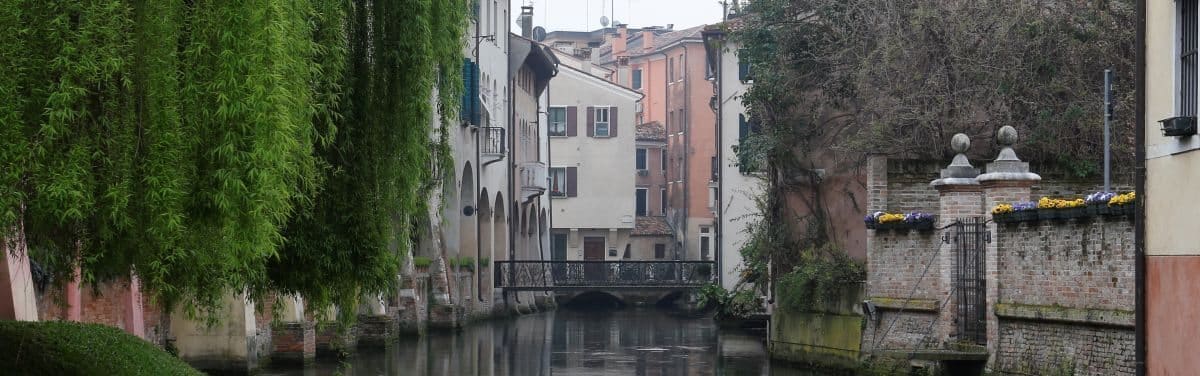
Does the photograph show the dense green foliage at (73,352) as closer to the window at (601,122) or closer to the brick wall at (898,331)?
the brick wall at (898,331)

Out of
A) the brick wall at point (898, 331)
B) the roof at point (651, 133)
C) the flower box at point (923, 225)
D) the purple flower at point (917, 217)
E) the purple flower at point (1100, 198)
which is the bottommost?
the brick wall at point (898, 331)

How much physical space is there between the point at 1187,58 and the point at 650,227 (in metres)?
56.8

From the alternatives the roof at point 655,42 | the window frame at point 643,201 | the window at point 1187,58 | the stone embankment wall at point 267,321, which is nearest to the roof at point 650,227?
the window frame at point 643,201

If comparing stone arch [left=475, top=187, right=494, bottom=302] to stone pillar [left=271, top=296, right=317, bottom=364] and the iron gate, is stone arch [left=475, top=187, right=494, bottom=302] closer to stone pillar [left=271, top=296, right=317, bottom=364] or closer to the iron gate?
stone pillar [left=271, top=296, right=317, bottom=364]

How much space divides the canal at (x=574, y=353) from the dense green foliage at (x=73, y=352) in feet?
28.2

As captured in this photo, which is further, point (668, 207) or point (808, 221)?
point (668, 207)

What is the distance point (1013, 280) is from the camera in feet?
58.6

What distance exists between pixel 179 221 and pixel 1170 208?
7.59 m

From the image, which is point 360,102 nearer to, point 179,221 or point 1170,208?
point 179,221

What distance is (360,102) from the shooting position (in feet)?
43.4

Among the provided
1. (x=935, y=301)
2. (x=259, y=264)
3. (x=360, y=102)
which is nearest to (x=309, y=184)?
(x=259, y=264)

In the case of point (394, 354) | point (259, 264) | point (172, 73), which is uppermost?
point (172, 73)

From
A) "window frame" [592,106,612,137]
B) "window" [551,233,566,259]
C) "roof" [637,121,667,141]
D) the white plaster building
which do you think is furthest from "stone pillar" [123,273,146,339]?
"roof" [637,121,667,141]

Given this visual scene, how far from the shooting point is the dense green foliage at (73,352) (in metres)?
12.4
